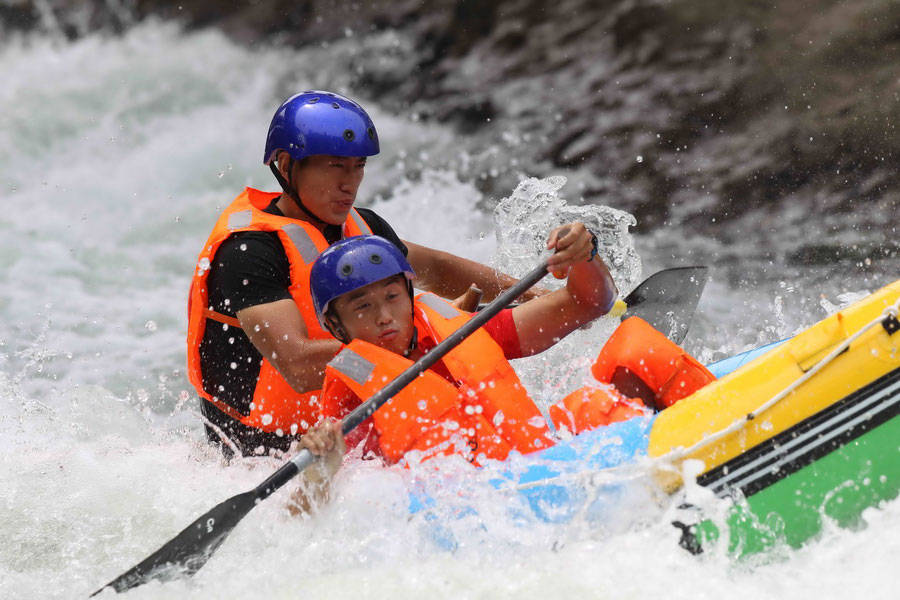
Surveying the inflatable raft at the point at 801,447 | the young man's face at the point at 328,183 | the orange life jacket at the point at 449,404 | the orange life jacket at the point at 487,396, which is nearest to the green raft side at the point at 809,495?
the inflatable raft at the point at 801,447

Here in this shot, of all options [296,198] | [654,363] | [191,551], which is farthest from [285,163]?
[654,363]

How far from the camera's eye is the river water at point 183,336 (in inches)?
93.2

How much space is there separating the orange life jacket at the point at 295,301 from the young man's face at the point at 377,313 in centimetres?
36

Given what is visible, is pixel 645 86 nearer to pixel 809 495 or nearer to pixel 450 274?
pixel 450 274

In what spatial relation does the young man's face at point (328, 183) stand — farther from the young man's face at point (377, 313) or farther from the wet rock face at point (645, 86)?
the wet rock face at point (645, 86)

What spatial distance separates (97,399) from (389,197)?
14.3 ft

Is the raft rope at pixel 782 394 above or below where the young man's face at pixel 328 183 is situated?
below

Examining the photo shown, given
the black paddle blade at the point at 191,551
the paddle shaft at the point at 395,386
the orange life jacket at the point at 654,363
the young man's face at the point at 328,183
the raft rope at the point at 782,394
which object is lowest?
the raft rope at the point at 782,394

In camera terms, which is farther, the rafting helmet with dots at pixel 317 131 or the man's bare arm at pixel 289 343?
the rafting helmet with dots at pixel 317 131

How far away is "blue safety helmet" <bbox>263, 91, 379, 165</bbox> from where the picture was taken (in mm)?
Answer: 3312

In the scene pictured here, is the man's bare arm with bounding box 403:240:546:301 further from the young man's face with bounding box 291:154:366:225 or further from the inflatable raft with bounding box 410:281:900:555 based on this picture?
the inflatable raft with bounding box 410:281:900:555

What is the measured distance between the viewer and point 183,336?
706 cm

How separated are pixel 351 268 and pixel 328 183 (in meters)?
0.66

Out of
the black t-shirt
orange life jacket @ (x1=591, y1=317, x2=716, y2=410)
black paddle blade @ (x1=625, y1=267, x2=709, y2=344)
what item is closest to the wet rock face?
black paddle blade @ (x1=625, y1=267, x2=709, y2=344)
